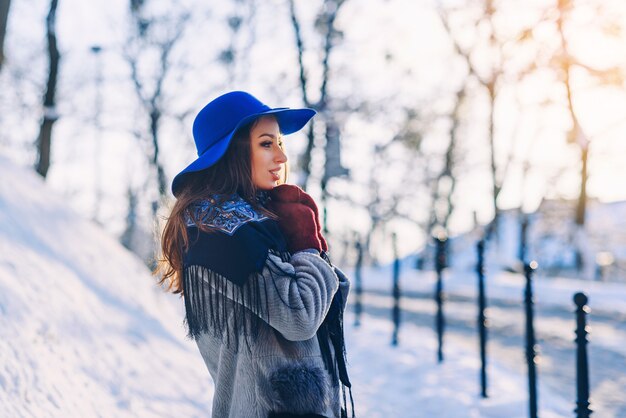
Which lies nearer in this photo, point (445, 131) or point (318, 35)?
point (318, 35)

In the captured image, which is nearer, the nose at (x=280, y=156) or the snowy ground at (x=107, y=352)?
the nose at (x=280, y=156)

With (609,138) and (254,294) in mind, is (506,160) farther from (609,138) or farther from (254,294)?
(254,294)

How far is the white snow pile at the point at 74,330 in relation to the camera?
4109mm

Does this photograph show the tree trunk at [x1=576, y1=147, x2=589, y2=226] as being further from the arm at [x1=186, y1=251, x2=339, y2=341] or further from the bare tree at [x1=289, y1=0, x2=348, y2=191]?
the arm at [x1=186, y1=251, x2=339, y2=341]

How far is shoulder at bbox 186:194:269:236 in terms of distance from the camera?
7.12 feet

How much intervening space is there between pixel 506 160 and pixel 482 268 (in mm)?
23902

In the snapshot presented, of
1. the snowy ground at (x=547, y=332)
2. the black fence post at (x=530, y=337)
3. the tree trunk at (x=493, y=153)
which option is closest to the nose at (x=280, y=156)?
the black fence post at (x=530, y=337)

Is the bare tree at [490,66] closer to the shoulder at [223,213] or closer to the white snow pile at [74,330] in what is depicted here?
the white snow pile at [74,330]

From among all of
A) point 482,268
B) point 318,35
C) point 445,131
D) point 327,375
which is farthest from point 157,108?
point 327,375

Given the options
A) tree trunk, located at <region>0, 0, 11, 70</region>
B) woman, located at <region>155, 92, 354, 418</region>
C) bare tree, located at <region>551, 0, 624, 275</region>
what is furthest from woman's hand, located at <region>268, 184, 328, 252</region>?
bare tree, located at <region>551, 0, 624, 275</region>

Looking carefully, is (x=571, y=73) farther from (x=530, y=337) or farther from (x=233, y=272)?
(x=233, y=272)

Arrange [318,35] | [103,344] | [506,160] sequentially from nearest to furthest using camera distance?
[103,344]
[318,35]
[506,160]

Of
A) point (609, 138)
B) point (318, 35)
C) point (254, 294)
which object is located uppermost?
point (318, 35)

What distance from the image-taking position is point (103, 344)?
5.55 meters
